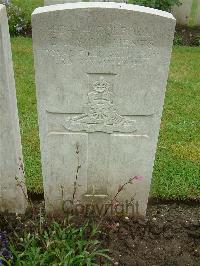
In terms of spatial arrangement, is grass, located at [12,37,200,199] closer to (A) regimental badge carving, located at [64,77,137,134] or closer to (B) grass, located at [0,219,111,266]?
(B) grass, located at [0,219,111,266]

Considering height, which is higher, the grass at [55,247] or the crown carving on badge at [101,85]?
the crown carving on badge at [101,85]

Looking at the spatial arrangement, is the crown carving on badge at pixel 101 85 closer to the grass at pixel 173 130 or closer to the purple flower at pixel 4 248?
the purple flower at pixel 4 248

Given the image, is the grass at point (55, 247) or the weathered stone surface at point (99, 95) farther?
the grass at point (55, 247)

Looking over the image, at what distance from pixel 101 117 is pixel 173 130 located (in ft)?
7.50

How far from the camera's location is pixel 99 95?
120 inches

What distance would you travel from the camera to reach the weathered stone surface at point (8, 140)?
2891 millimetres

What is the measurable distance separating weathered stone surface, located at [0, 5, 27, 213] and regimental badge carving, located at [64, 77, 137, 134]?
410 mm

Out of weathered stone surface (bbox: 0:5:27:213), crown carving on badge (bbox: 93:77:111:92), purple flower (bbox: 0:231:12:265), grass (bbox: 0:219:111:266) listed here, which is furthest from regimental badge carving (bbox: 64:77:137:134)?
purple flower (bbox: 0:231:12:265)

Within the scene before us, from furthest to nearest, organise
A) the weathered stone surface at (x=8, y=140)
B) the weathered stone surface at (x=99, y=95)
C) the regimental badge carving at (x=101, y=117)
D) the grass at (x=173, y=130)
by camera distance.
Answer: the grass at (x=173, y=130) < the regimental badge carving at (x=101, y=117) < the weathered stone surface at (x=8, y=140) < the weathered stone surface at (x=99, y=95)

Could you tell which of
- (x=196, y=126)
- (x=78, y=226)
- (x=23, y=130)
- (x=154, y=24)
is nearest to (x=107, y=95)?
(x=154, y=24)

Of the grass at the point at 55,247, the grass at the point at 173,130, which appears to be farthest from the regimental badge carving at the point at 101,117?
the grass at the point at 173,130

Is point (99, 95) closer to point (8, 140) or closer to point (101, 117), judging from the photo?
point (101, 117)

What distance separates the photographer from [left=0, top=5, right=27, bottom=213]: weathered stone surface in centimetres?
289

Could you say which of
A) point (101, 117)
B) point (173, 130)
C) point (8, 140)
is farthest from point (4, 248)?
point (173, 130)
